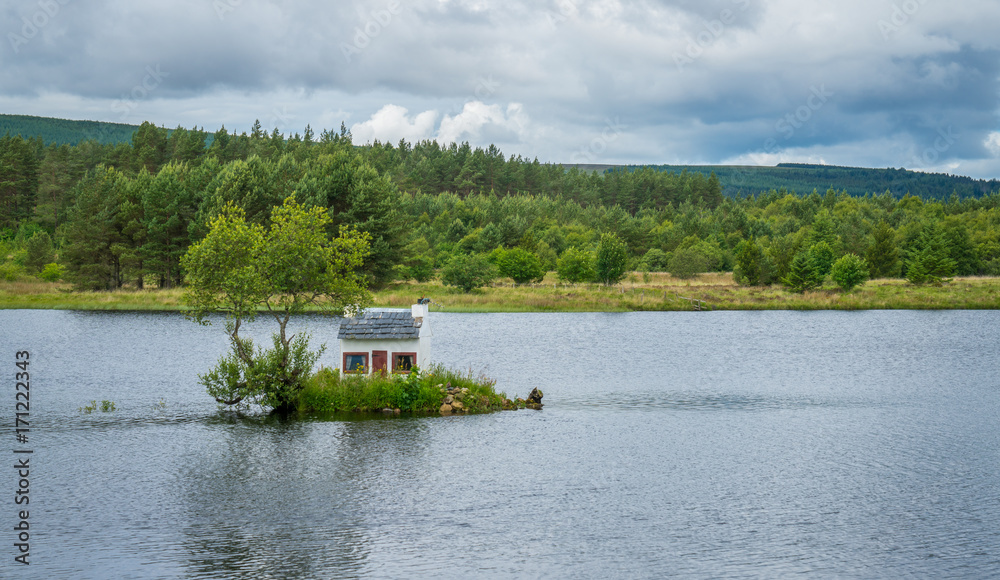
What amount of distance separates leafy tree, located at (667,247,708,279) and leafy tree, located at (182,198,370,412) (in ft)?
291

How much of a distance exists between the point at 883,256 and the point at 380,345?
371 feet

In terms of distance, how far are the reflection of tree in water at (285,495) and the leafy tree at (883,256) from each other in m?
113

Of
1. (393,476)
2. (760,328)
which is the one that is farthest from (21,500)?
(760,328)

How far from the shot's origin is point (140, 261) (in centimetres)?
9325

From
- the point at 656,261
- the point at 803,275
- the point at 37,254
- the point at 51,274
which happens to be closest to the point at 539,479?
the point at 803,275

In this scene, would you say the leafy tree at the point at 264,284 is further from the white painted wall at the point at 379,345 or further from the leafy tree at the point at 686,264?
the leafy tree at the point at 686,264

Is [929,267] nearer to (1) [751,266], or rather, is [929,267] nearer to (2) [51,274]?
(1) [751,266]

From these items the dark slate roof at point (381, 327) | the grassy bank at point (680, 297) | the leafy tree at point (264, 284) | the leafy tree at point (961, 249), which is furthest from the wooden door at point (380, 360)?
the leafy tree at point (961, 249)

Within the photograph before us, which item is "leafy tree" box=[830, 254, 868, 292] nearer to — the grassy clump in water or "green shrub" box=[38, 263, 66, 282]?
the grassy clump in water

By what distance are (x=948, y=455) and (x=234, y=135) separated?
15217cm

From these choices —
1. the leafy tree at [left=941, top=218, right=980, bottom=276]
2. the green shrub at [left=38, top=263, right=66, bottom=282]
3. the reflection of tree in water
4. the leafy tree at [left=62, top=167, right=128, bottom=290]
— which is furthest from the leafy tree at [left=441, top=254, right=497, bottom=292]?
the leafy tree at [left=941, top=218, right=980, bottom=276]

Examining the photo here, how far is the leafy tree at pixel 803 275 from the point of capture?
331 ft

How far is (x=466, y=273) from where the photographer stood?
9238cm

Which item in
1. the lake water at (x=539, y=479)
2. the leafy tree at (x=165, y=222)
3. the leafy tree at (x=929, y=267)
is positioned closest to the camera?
the lake water at (x=539, y=479)
